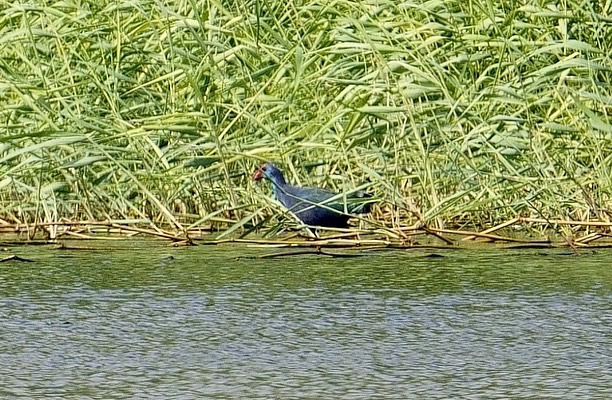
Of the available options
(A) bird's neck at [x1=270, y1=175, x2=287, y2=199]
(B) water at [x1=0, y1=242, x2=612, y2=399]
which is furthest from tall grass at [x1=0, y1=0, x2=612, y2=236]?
(B) water at [x1=0, y1=242, x2=612, y2=399]

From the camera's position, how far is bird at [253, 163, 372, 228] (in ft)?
13.1

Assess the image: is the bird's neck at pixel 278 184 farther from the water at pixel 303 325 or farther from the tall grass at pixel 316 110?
the water at pixel 303 325

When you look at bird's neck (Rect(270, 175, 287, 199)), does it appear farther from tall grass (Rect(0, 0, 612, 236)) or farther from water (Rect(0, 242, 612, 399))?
water (Rect(0, 242, 612, 399))

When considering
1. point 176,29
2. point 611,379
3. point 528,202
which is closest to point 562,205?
point 528,202

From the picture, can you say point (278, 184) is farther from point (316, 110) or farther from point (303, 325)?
point (303, 325)

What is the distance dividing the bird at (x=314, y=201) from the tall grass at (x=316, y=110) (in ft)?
0.16

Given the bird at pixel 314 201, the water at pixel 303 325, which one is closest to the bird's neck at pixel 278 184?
the bird at pixel 314 201

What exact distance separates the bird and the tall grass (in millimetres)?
49

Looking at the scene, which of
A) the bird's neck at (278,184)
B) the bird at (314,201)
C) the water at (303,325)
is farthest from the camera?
the bird's neck at (278,184)

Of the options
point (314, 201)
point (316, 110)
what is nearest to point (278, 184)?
point (314, 201)

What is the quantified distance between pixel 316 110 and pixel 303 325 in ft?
4.73

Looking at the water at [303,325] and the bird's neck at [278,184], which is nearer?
the water at [303,325]

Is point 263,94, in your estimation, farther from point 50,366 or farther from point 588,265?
point 50,366

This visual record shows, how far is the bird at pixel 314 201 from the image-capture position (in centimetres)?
400
